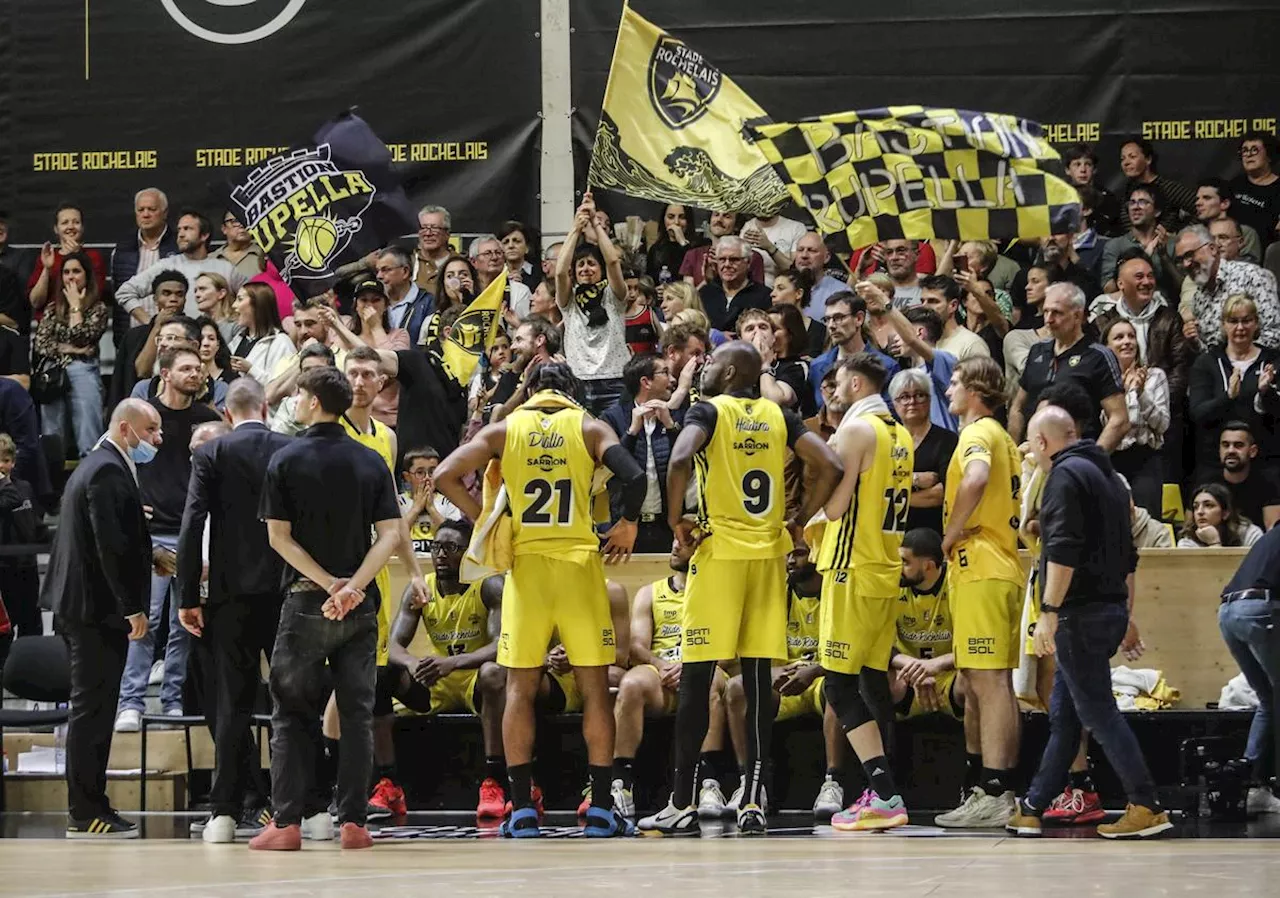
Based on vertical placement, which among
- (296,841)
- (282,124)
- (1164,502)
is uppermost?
(282,124)

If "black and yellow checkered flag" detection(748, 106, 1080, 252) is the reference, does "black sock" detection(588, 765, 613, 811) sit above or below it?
below

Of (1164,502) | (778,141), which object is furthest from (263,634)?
(1164,502)

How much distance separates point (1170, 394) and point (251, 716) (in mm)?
6454

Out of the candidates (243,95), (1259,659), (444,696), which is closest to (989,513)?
(1259,659)

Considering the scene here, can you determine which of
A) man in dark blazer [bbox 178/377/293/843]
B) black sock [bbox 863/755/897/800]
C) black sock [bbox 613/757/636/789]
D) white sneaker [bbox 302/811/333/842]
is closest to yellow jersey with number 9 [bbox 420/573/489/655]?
black sock [bbox 613/757/636/789]

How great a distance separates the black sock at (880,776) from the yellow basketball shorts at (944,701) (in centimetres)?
92

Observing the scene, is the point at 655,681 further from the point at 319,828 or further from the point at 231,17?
the point at 231,17

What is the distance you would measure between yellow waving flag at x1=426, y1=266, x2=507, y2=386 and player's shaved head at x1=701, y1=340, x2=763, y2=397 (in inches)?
149

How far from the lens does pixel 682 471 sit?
9531 millimetres

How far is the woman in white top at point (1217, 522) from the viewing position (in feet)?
38.2

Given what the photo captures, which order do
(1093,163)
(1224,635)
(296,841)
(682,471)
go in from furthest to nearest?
(1093,163) → (1224,635) → (682,471) → (296,841)

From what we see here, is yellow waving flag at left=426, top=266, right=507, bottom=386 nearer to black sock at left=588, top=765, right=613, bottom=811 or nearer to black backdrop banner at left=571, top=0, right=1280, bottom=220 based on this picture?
black backdrop banner at left=571, top=0, right=1280, bottom=220

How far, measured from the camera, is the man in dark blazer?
9.58 metres

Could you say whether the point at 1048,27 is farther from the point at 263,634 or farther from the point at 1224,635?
the point at 263,634
